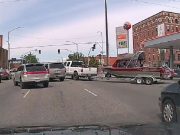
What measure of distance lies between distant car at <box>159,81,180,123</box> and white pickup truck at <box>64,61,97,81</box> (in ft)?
102

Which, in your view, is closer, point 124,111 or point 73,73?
point 124,111

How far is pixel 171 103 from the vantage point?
427 inches

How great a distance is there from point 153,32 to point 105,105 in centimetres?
9386

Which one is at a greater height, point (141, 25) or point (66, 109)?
point (141, 25)

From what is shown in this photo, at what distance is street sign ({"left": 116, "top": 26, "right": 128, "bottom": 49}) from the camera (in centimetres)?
8187

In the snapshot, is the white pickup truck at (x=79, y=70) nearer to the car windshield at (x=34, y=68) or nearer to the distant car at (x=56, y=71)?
the distant car at (x=56, y=71)

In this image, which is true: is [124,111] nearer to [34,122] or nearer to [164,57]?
[34,122]

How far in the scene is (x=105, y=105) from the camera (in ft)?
54.6

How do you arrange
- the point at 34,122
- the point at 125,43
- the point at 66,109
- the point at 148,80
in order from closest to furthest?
the point at 34,122 → the point at 66,109 → the point at 148,80 → the point at 125,43

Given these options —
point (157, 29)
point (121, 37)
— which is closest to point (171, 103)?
point (121, 37)

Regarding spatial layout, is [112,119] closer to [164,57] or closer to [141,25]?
[164,57]

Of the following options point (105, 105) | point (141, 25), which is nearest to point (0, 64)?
point (141, 25)

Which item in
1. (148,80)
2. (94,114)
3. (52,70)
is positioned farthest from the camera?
(52,70)

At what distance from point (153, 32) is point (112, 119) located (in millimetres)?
97959
